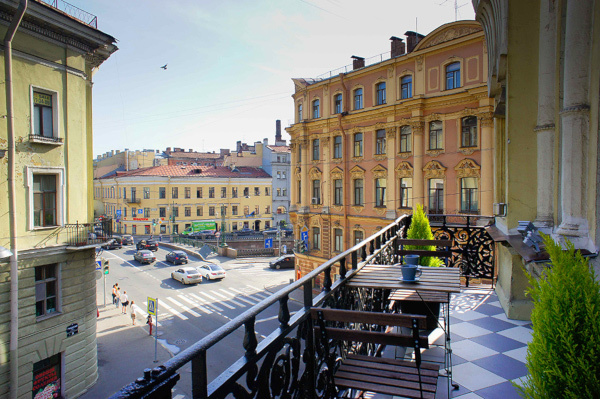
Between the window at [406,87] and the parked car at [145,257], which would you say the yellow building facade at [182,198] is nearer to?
the parked car at [145,257]

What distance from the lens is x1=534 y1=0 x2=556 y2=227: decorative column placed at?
512 centimetres

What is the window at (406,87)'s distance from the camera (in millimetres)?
22188

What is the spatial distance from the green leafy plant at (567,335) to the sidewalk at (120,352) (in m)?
10.9

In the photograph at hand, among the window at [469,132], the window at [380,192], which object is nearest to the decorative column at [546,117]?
the window at [469,132]

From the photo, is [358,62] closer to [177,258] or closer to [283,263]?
[283,263]

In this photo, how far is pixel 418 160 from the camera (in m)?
21.6

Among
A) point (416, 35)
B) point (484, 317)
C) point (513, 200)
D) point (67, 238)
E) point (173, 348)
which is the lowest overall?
point (173, 348)

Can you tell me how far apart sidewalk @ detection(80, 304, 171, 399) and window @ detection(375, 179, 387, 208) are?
14.8m

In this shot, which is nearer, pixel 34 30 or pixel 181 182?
pixel 34 30

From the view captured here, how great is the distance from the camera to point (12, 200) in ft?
31.4

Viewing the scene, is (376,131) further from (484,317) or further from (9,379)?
(9,379)

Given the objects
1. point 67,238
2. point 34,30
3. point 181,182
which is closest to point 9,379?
point 67,238

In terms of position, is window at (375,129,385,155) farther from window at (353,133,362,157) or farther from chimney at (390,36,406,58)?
chimney at (390,36,406,58)

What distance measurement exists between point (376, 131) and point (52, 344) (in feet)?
64.6
